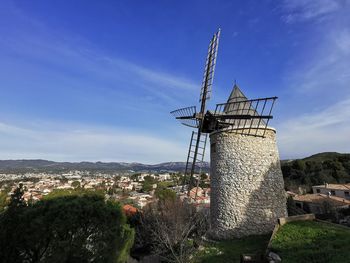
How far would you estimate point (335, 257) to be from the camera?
7465 mm

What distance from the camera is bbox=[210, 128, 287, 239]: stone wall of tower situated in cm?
1232

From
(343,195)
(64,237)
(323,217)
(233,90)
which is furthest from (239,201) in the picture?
(343,195)

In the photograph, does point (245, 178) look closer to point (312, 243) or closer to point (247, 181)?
point (247, 181)

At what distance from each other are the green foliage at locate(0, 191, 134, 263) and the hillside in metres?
41.3

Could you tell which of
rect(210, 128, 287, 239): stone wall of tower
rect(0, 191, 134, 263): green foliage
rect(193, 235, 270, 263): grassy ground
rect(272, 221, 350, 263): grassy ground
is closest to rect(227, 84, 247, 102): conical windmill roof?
rect(210, 128, 287, 239): stone wall of tower

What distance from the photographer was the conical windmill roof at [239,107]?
12797 mm

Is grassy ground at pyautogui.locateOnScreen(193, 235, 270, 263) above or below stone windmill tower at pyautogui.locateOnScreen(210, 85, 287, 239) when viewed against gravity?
below

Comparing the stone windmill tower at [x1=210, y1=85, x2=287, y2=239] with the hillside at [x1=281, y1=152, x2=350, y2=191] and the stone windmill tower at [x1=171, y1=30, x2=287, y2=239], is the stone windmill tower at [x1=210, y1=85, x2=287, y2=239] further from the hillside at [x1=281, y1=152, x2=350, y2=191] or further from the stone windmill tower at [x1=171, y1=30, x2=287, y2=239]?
the hillside at [x1=281, y1=152, x2=350, y2=191]

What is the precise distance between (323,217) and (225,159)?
16.5 m

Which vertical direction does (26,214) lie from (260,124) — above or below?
below

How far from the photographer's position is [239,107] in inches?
539

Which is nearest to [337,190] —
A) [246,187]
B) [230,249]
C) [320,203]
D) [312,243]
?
[320,203]

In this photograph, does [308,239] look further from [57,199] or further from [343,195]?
[343,195]

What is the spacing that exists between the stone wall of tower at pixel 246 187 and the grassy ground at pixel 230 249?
0.42 m
